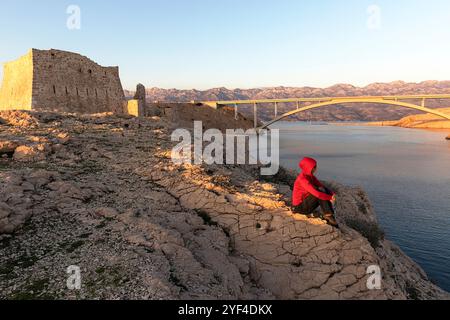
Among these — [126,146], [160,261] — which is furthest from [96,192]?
[126,146]

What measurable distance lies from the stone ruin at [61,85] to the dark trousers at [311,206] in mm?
24526

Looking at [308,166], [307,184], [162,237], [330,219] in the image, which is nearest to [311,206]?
[330,219]

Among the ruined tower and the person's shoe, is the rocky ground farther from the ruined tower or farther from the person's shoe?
the ruined tower

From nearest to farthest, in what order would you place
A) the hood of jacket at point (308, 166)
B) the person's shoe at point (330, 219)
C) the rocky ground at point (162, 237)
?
the rocky ground at point (162, 237) → the hood of jacket at point (308, 166) → the person's shoe at point (330, 219)

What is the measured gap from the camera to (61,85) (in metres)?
29.7

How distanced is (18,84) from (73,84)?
5.10 metres

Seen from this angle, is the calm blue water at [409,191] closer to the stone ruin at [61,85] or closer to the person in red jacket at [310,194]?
the person in red jacket at [310,194]

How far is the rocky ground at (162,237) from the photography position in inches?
244

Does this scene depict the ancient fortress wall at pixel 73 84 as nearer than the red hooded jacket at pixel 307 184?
No

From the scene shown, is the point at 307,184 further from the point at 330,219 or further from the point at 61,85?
the point at 61,85

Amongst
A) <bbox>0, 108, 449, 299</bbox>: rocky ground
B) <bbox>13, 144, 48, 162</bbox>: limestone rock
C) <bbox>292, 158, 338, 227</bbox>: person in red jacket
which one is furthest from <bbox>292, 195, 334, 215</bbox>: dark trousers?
<bbox>13, 144, 48, 162</bbox>: limestone rock

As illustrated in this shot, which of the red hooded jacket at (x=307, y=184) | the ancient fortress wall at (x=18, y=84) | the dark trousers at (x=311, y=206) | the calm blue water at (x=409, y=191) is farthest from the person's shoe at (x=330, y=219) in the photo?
the ancient fortress wall at (x=18, y=84)

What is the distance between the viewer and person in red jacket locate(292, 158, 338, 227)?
8.45 metres

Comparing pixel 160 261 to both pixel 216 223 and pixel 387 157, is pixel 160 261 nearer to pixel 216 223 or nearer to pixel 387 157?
pixel 216 223
